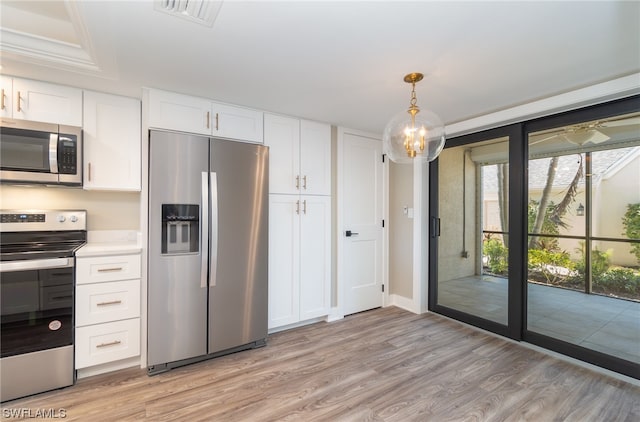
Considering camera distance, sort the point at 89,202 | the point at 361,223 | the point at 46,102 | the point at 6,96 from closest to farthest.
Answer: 1. the point at 6,96
2. the point at 46,102
3. the point at 89,202
4. the point at 361,223

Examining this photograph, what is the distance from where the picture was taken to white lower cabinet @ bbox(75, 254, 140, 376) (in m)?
2.12

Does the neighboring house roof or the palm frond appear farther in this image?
the palm frond

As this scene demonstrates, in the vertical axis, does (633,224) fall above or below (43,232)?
above

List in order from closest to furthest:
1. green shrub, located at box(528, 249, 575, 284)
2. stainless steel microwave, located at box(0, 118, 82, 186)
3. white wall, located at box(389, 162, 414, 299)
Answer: stainless steel microwave, located at box(0, 118, 82, 186) → green shrub, located at box(528, 249, 575, 284) → white wall, located at box(389, 162, 414, 299)

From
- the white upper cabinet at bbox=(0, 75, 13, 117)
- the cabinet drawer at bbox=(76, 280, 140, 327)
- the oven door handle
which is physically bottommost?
the cabinet drawer at bbox=(76, 280, 140, 327)

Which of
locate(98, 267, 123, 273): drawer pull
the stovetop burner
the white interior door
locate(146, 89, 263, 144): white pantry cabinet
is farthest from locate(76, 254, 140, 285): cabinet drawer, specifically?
the white interior door

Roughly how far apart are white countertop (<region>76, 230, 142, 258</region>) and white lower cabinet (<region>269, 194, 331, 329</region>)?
4.10 feet

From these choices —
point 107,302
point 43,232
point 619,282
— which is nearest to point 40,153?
point 43,232

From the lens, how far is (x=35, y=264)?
194cm

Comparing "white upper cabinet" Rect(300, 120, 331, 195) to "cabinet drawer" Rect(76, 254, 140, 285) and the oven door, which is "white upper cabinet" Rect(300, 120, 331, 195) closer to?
"cabinet drawer" Rect(76, 254, 140, 285)

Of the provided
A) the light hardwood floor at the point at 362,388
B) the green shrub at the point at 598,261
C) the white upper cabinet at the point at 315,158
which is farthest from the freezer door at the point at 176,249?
the green shrub at the point at 598,261

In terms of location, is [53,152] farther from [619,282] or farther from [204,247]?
[619,282]

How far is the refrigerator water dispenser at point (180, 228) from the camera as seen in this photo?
2.30 metres

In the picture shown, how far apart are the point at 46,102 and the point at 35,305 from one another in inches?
61.0
